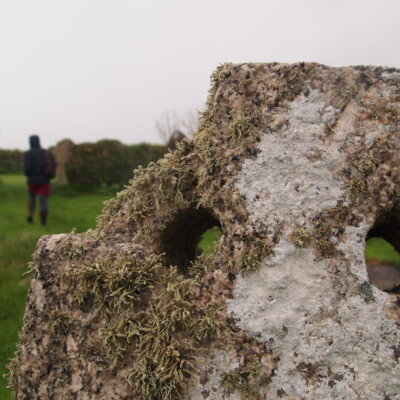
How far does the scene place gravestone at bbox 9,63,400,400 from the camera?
9.79 feet

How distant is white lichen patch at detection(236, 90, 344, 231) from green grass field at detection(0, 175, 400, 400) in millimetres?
577

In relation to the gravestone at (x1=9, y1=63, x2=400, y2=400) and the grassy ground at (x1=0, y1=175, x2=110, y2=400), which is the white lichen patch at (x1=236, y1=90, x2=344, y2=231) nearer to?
the gravestone at (x1=9, y1=63, x2=400, y2=400)

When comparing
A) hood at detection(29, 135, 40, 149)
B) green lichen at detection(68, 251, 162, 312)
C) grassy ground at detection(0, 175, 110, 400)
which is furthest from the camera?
hood at detection(29, 135, 40, 149)

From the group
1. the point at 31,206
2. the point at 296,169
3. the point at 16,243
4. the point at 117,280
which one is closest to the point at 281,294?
the point at 296,169

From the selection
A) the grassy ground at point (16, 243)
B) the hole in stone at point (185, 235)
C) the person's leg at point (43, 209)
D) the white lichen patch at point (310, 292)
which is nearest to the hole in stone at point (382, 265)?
the hole in stone at point (185, 235)

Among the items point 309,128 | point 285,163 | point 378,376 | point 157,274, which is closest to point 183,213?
point 157,274

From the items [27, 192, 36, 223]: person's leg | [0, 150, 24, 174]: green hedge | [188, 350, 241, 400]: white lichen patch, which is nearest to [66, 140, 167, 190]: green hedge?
[27, 192, 36, 223]: person's leg

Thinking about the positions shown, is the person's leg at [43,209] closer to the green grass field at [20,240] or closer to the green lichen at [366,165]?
the green grass field at [20,240]

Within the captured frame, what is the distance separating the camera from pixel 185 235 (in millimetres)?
4199

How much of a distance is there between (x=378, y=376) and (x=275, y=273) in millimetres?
911

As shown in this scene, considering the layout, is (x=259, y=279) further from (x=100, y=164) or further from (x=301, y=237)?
(x=100, y=164)

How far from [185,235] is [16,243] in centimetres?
637

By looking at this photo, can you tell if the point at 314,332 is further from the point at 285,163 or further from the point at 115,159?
the point at 115,159

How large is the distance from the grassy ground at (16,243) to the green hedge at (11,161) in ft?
54.9
